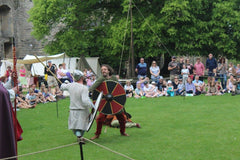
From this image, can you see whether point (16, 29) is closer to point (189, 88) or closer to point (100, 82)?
point (189, 88)

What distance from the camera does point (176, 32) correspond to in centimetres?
2419

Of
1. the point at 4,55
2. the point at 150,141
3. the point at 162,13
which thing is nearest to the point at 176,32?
the point at 162,13

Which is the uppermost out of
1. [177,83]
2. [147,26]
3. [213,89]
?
[147,26]

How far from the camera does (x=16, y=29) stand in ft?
108

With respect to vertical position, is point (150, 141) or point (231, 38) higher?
point (231, 38)

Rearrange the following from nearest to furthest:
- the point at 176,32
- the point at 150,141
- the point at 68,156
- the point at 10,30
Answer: the point at 68,156
the point at 150,141
the point at 176,32
the point at 10,30

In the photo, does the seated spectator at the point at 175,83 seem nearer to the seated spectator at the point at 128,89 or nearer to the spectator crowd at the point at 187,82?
the spectator crowd at the point at 187,82

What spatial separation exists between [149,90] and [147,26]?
752 cm

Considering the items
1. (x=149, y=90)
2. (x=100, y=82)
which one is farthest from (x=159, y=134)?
(x=149, y=90)

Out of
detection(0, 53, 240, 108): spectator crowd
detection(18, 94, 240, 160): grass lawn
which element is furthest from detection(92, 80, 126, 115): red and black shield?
detection(0, 53, 240, 108): spectator crowd

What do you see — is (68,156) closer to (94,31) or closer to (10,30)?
(94,31)

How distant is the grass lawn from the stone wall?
17.5 metres

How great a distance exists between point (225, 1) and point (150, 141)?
63.3 feet

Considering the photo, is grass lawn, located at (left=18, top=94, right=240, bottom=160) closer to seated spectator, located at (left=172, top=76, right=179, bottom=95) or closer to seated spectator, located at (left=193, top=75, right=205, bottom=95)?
seated spectator, located at (left=193, top=75, right=205, bottom=95)
